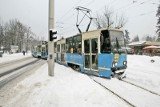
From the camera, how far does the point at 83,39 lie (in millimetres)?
15156

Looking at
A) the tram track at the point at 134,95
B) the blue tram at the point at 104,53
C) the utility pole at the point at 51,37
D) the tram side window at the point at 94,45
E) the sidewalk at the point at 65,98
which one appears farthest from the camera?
the utility pole at the point at 51,37

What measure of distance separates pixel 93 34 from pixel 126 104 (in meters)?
7.19

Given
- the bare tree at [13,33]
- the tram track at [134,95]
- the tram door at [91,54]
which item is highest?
the bare tree at [13,33]

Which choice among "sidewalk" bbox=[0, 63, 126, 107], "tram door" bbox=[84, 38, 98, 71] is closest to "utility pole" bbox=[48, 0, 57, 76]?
"tram door" bbox=[84, 38, 98, 71]

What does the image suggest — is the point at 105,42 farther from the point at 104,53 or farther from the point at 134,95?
the point at 134,95

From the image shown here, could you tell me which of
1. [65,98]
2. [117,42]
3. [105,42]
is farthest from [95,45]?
[65,98]

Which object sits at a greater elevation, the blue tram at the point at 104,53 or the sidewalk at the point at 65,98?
the blue tram at the point at 104,53

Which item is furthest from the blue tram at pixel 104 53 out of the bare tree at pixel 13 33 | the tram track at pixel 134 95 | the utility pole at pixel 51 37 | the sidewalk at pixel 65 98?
Answer: the bare tree at pixel 13 33

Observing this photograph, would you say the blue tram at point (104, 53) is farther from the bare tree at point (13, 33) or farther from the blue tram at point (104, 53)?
the bare tree at point (13, 33)

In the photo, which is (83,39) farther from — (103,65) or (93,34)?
(103,65)

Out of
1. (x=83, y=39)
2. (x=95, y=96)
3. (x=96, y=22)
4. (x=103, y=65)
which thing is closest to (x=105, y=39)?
(x=103, y=65)

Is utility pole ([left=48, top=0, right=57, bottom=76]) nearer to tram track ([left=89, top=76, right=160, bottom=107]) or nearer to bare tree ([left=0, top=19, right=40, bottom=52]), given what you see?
tram track ([left=89, top=76, right=160, bottom=107])

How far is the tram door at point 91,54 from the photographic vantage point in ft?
44.3

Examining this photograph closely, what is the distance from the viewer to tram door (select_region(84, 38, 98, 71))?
13.5 m
